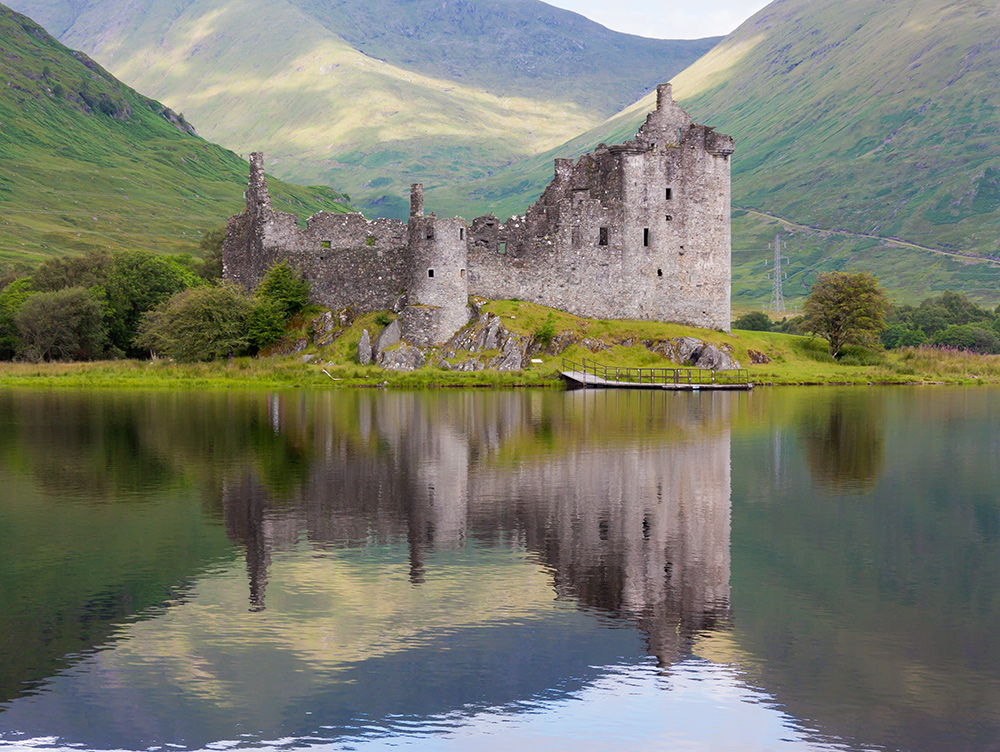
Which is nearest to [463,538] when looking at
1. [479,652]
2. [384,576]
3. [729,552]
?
[384,576]

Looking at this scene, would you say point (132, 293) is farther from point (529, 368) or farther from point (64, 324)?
point (529, 368)

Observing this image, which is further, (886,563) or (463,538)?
(463,538)

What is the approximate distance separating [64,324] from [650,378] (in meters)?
36.1

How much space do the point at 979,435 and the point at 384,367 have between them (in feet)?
102

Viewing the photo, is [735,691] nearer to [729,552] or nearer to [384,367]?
[729,552]

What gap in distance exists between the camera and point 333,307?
60.5 metres

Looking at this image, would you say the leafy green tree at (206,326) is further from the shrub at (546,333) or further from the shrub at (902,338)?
the shrub at (902,338)

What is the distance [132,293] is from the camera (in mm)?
67438

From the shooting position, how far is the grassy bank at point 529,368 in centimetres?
5441

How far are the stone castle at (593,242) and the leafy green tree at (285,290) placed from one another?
90 cm

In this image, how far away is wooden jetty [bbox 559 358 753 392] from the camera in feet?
174

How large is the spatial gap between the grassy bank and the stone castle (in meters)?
1.70

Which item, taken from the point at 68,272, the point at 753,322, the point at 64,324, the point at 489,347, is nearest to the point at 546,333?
the point at 489,347

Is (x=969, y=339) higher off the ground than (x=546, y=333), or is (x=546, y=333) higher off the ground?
(x=969, y=339)
